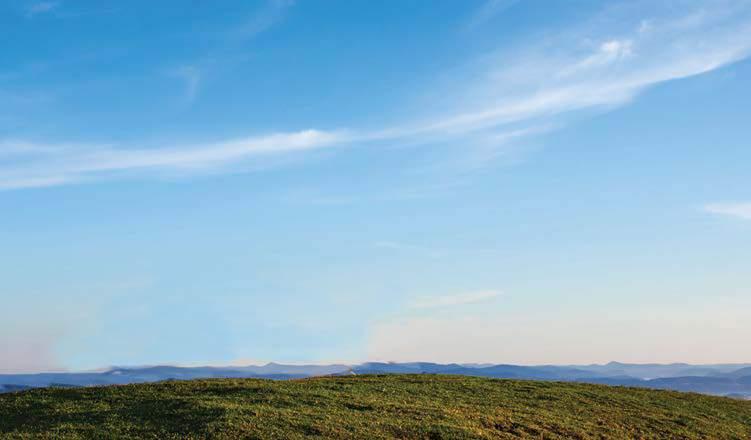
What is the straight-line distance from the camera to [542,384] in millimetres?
44969

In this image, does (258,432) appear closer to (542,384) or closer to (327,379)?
(327,379)

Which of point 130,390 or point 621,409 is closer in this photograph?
point 130,390

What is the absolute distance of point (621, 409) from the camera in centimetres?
3953

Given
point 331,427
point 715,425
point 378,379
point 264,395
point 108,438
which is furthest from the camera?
point 378,379

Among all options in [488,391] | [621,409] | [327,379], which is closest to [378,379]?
[327,379]

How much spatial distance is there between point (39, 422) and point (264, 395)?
363 inches

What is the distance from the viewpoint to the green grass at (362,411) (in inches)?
1113

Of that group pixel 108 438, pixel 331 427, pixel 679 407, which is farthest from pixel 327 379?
pixel 679 407

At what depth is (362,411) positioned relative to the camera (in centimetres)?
3188

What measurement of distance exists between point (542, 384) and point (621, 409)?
20.2 ft

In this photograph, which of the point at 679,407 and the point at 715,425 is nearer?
the point at 715,425

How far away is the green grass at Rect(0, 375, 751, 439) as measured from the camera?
28.3 metres

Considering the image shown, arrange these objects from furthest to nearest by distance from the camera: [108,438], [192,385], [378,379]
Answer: [378,379] → [192,385] → [108,438]

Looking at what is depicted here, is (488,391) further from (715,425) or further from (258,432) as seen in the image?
(258,432)
